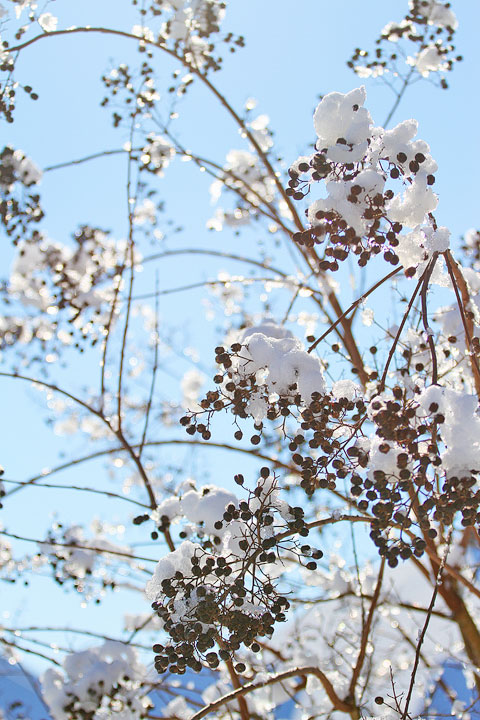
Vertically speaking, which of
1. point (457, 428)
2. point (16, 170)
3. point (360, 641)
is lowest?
point (457, 428)

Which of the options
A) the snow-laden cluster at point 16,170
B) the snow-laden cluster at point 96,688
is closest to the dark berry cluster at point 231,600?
the snow-laden cluster at point 96,688

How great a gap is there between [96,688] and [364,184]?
298 centimetres

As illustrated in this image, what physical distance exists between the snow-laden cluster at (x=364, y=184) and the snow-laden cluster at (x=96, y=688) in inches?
102

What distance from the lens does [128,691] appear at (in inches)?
133

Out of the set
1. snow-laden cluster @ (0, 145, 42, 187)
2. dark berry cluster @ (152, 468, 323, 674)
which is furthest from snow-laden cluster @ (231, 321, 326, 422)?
snow-laden cluster @ (0, 145, 42, 187)

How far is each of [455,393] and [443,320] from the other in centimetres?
149

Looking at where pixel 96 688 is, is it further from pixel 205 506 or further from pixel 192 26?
pixel 192 26

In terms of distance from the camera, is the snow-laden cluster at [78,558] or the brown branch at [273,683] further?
the snow-laden cluster at [78,558]

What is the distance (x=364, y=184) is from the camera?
1.68m

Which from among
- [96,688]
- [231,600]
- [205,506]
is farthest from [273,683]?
[96,688]

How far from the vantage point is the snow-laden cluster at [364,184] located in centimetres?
171

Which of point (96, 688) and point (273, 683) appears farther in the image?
point (96, 688)

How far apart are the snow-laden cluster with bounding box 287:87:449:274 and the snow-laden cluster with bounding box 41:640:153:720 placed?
258cm

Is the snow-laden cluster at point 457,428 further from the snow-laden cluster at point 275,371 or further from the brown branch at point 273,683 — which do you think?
the brown branch at point 273,683
